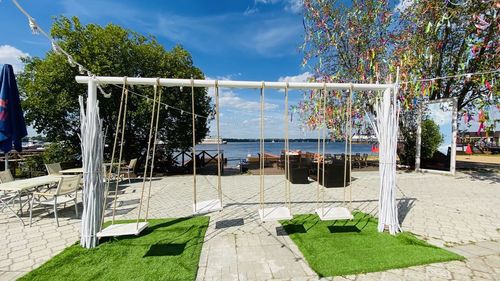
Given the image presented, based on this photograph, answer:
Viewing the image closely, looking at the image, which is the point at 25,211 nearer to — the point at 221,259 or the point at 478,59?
the point at 221,259

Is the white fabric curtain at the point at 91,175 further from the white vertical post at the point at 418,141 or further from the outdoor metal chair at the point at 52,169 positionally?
the white vertical post at the point at 418,141

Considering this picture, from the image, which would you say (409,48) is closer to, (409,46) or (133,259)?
(409,46)

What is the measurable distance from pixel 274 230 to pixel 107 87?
8751 mm

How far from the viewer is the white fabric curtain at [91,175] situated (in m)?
3.45

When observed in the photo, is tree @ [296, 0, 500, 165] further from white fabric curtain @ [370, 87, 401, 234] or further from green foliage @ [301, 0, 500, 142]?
white fabric curtain @ [370, 87, 401, 234]

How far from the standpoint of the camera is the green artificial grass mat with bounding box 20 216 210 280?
2832mm

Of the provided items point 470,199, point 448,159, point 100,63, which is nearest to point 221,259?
point 470,199

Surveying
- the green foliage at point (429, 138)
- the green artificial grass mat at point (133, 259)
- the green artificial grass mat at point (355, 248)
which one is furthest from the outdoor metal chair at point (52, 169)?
the green foliage at point (429, 138)

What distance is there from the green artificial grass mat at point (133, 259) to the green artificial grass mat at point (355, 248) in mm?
1556

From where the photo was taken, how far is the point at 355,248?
3.48m

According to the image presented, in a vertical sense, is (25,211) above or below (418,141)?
below

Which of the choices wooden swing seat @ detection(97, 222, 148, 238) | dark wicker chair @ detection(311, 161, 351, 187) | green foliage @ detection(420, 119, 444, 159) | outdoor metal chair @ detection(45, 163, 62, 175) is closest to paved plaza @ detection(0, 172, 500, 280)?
dark wicker chair @ detection(311, 161, 351, 187)

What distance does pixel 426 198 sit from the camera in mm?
6406

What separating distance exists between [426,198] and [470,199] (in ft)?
3.54
